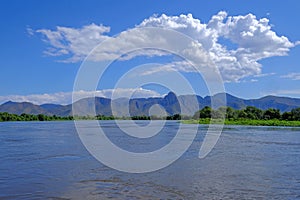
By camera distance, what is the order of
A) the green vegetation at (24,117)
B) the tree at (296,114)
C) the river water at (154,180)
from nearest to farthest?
the river water at (154,180) < the tree at (296,114) < the green vegetation at (24,117)

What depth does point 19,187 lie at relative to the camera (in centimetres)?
1151

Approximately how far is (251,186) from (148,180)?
3.72 m

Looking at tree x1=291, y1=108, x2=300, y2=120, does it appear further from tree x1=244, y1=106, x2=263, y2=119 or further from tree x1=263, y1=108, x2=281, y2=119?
tree x1=244, y1=106, x2=263, y2=119

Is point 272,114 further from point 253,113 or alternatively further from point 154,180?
point 154,180

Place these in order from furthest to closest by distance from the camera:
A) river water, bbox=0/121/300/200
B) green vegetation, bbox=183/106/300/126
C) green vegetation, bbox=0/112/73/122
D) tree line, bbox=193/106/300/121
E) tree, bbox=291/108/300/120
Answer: green vegetation, bbox=0/112/73/122
tree line, bbox=193/106/300/121
green vegetation, bbox=183/106/300/126
tree, bbox=291/108/300/120
river water, bbox=0/121/300/200

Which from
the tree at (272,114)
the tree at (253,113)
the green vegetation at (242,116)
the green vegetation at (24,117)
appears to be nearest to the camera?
the green vegetation at (242,116)

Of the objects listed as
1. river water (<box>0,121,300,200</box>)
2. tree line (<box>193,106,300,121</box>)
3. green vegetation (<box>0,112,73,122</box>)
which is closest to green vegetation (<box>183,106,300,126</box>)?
tree line (<box>193,106,300,121</box>)

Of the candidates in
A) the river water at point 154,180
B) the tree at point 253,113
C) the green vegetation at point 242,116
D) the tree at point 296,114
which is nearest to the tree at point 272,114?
the green vegetation at point 242,116

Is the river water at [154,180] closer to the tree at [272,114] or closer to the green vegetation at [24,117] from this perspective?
the tree at [272,114]

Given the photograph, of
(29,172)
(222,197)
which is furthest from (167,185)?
(29,172)

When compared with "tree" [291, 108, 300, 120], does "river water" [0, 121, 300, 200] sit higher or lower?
lower

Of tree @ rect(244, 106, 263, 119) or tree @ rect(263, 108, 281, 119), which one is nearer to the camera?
tree @ rect(263, 108, 281, 119)

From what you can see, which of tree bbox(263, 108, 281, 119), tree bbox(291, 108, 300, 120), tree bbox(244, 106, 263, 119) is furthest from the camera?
tree bbox(244, 106, 263, 119)

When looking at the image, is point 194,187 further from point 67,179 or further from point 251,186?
point 67,179
